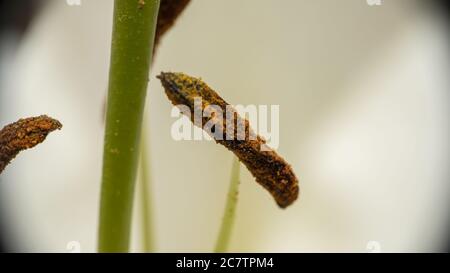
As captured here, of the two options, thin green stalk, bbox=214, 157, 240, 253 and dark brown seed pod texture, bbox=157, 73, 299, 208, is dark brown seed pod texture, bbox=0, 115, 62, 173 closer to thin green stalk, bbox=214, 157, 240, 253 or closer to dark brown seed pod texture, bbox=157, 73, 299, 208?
dark brown seed pod texture, bbox=157, 73, 299, 208

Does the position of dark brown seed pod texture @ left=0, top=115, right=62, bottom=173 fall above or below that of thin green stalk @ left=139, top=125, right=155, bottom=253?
above

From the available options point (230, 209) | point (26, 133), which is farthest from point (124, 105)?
point (230, 209)

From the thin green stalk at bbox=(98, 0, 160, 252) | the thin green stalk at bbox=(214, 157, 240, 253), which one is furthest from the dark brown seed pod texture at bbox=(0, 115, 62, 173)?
the thin green stalk at bbox=(214, 157, 240, 253)

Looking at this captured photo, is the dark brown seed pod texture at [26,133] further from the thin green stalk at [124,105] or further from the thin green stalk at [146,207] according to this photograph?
the thin green stalk at [146,207]

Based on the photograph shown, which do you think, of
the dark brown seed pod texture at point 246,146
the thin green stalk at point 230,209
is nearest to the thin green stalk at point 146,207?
the thin green stalk at point 230,209

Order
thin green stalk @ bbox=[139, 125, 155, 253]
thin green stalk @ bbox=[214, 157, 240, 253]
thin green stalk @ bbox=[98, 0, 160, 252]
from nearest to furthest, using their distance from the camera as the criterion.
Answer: thin green stalk @ bbox=[98, 0, 160, 252], thin green stalk @ bbox=[214, 157, 240, 253], thin green stalk @ bbox=[139, 125, 155, 253]
